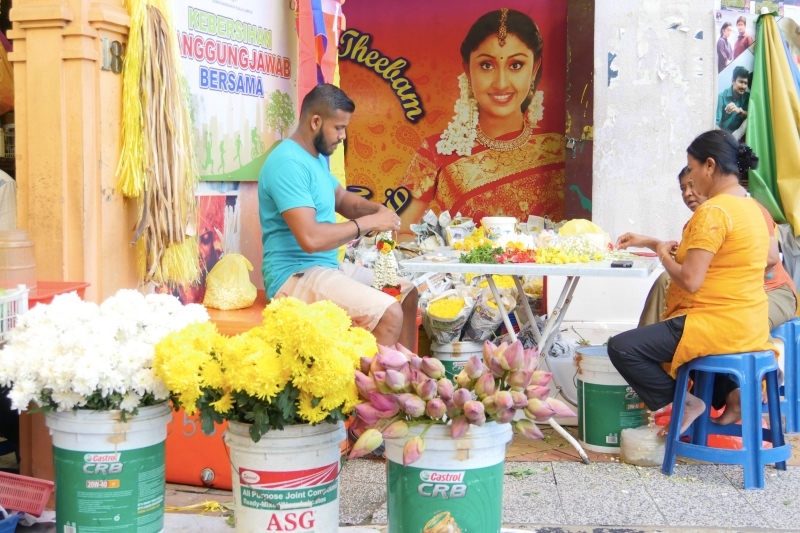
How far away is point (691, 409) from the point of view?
4605 mm

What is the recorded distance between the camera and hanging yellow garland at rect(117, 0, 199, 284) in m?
4.20

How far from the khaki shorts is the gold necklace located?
460 cm

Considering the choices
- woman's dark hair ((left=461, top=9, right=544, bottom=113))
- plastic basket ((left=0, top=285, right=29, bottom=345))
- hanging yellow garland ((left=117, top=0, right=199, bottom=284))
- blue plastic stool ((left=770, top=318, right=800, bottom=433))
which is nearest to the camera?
plastic basket ((left=0, top=285, right=29, bottom=345))

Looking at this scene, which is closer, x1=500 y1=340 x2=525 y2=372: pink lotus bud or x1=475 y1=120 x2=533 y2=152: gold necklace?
x1=500 y1=340 x2=525 y2=372: pink lotus bud

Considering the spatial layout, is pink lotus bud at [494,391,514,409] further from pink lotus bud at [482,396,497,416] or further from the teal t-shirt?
the teal t-shirt

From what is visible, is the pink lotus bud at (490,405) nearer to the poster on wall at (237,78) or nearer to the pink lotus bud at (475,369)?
the pink lotus bud at (475,369)

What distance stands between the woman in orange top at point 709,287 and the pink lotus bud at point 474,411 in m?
1.94

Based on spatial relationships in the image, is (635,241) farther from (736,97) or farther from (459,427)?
(736,97)

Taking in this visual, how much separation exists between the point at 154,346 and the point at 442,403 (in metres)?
0.99

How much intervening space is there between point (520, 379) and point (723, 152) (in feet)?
7.25

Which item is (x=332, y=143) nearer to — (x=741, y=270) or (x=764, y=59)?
(x=741, y=270)

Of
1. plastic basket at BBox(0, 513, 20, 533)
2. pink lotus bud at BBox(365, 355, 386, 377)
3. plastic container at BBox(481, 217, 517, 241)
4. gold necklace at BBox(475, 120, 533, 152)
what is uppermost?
gold necklace at BBox(475, 120, 533, 152)

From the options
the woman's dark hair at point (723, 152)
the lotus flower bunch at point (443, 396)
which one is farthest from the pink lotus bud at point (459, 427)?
the woman's dark hair at point (723, 152)

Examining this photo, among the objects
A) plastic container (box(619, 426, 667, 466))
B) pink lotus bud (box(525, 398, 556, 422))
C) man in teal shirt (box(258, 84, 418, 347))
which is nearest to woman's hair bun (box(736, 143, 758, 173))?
plastic container (box(619, 426, 667, 466))
